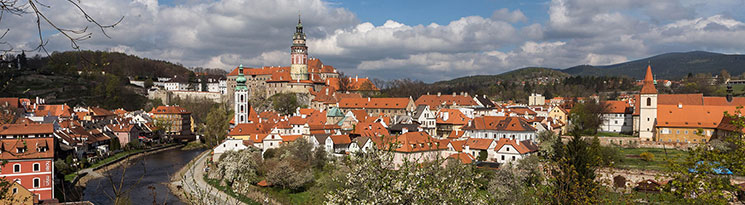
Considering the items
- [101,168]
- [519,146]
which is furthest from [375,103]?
[101,168]

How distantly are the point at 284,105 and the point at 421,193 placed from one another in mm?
51054

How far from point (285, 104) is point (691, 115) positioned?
3845 centimetres

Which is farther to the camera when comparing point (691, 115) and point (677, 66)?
point (677, 66)

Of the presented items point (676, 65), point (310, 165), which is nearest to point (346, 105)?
point (310, 165)

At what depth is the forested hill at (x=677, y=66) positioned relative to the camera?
13875 cm

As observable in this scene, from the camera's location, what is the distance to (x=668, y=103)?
36188 mm

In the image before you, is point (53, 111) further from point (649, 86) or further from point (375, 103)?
point (649, 86)

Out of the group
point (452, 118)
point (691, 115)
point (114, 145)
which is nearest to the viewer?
point (691, 115)

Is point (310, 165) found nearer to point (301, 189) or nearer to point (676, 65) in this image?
point (301, 189)

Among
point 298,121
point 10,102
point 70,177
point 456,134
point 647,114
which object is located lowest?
→ point 70,177

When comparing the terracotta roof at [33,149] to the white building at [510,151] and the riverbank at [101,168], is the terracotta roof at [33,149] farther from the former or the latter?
the white building at [510,151]

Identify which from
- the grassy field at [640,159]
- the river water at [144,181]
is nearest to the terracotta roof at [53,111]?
the river water at [144,181]

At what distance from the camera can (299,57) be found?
62.2 metres

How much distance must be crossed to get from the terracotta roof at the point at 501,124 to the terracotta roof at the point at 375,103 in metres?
15.4
